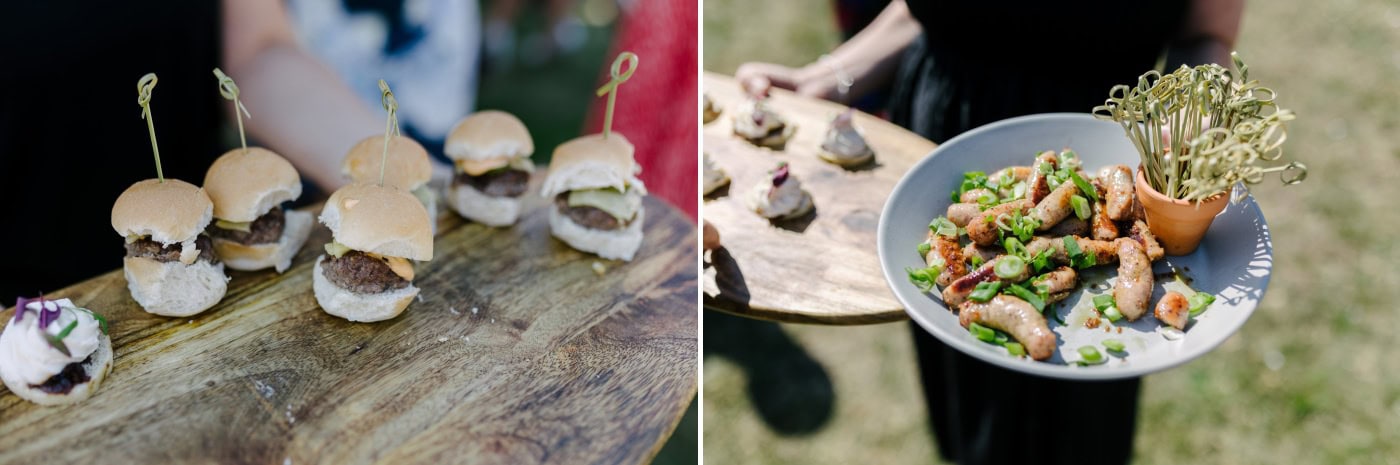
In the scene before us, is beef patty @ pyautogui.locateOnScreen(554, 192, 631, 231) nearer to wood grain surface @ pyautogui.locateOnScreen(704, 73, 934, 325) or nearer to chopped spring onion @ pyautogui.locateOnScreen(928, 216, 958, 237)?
wood grain surface @ pyautogui.locateOnScreen(704, 73, 934, 325)

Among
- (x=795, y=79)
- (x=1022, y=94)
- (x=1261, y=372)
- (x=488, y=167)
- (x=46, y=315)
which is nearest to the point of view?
(x=46, y=315)

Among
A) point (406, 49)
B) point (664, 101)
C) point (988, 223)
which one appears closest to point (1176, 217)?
point (988, 223)

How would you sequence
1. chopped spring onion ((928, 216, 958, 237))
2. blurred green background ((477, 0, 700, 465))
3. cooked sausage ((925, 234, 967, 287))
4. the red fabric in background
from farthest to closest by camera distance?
blurred green background ((477, 0, 700, 465)), the red fabric in background, chopped spring onion ((928, 216, 958, 237)), cooked sausage ((925, 234, 967, 287))

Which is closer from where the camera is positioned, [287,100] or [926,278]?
[926,278]

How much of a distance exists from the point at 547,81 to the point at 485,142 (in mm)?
4296

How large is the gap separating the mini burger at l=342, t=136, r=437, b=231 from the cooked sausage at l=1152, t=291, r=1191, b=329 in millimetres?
1977

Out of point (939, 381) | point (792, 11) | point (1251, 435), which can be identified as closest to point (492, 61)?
point (792, 11)

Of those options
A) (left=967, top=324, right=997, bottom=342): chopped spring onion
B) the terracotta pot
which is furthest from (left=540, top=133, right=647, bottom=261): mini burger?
the terracotta pot

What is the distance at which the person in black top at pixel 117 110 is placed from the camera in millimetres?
2703

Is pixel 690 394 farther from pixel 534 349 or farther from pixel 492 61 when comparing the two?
pixel 492 61

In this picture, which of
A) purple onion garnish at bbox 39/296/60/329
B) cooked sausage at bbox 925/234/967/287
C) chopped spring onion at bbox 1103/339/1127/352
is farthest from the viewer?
cooked sausage at bbox 925/234/967/287

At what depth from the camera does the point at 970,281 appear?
228 centimetres

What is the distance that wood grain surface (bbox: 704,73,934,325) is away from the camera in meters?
2.53

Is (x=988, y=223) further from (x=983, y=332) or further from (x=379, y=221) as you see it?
(x=379, y=221)
